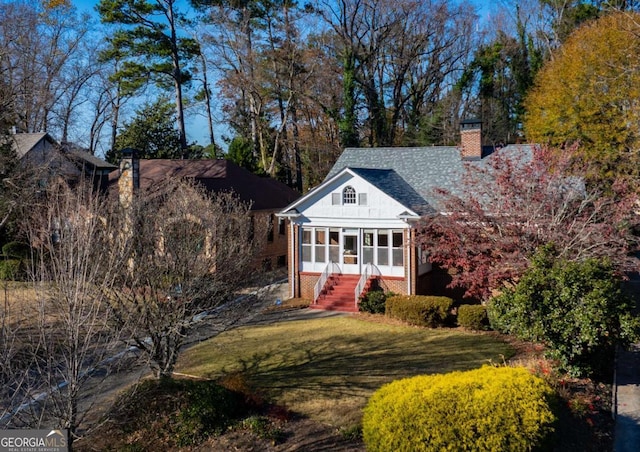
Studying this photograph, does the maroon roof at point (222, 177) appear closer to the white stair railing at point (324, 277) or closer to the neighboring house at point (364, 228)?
the neighboring house at point (364, 228)

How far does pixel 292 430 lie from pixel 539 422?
13.6 ft

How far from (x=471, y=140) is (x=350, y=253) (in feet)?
24.1

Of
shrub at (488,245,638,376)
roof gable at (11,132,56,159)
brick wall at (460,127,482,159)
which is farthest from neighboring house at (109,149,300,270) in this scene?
shrub at (488,245,638,376)

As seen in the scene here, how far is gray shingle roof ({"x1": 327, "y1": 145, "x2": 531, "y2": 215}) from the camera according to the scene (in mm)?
21609

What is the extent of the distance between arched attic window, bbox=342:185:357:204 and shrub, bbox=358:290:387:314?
3995 millimetres

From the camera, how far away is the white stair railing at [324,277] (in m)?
21.3

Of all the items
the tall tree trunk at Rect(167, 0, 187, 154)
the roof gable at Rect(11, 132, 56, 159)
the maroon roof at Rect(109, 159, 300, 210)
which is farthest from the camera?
the tall tree trunk at Rect(167, 0, 187, 154)

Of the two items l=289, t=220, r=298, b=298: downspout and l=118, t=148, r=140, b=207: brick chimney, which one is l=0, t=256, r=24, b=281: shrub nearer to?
l=118, t=148, r=140, b=207: brick chimney

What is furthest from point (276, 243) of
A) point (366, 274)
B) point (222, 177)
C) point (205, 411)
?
point (205, 411)

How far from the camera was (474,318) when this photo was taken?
1691cm

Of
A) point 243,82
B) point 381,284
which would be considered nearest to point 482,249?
point 381,284

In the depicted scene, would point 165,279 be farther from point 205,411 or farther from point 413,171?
point 413,171

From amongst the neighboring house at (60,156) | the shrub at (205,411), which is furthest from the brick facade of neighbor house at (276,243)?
the shrub at (205,411)

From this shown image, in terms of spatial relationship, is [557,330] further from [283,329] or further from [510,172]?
[283,329]
